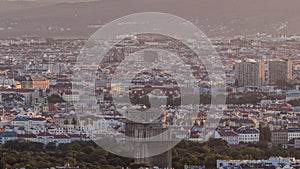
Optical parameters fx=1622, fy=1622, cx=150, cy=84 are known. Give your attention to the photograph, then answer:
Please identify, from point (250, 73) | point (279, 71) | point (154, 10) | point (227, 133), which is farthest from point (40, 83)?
point (154, 10)

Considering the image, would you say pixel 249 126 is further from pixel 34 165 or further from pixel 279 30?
pixel 279 30

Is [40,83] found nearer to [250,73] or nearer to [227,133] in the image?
[250,73]

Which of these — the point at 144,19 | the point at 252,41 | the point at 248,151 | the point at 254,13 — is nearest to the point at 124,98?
the point at 248,151

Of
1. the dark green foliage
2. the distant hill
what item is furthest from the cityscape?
the distant hill

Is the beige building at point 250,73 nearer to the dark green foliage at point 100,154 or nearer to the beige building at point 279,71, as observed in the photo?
the beige building at point 279,71

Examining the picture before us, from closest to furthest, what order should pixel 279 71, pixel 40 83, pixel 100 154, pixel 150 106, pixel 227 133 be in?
pixel 100 154 → pixel 227 133 → pixel 150 106 → pixel 40 83 → pixel 279 71

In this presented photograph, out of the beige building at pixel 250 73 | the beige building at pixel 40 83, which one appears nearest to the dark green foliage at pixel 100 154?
the beige building at pixel 40 83

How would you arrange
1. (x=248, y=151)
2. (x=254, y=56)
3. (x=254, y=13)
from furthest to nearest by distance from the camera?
1. (x=254, y=13)
2. (x=254, y=56)
3. (x=248, y=151)
